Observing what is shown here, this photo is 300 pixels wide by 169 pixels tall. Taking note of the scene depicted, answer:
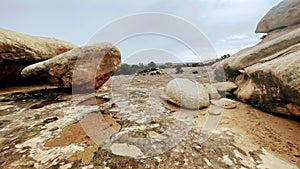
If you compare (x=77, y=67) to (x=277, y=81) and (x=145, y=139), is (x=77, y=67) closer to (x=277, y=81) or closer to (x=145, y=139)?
(x=145, y=139)

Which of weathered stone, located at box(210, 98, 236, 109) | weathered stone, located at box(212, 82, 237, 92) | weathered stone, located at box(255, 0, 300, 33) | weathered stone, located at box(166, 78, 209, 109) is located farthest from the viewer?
weathered stone, located at box(255, 0, 300, 33)

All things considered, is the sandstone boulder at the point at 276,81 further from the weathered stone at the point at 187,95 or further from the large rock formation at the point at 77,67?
the large rock formation at the point at 77,67

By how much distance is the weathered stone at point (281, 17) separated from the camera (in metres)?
4.91

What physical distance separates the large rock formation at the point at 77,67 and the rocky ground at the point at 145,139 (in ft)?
4.71

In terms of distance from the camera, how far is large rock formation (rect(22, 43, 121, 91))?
13.4ft

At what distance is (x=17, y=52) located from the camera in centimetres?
493

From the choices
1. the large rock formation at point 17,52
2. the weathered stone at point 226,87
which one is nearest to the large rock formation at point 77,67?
the large rock formation at point 17,52

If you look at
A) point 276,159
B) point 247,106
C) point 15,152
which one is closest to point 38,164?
point 15,152

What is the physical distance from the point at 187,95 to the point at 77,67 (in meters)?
3.29

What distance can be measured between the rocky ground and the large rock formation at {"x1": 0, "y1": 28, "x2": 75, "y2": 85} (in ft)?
10.2

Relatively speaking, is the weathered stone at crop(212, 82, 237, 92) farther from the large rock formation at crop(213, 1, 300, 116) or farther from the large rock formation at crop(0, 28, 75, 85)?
the large rock formation at crop(0, 28, 75, 85)

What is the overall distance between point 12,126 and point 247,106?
4.67 meters

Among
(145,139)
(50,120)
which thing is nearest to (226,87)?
(145,139)

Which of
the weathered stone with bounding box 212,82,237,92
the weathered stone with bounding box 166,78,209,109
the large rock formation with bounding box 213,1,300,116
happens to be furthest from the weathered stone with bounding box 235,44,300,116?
the weathered stone with bounding box 166,78,209,109
